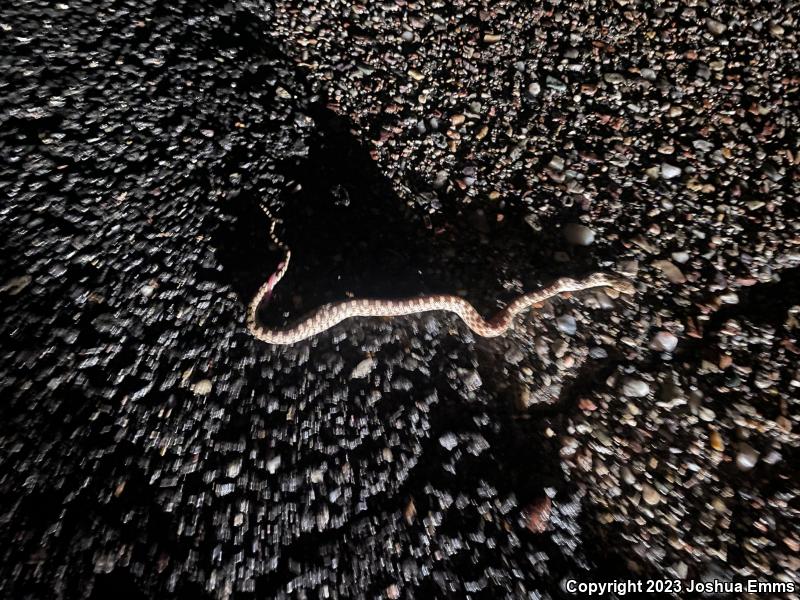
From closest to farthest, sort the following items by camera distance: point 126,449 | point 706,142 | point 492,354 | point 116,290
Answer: point 126,449 < point 116,290 < point 492,354 < point 706,142

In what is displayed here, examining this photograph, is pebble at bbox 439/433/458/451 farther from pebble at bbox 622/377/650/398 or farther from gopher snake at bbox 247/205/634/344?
pebble at bbox 622/377/650/398

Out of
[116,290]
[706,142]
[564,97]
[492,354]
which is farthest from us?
[564,97]

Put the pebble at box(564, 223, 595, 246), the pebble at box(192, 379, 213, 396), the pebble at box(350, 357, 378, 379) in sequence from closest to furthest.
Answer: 1. the pebble at box(192, 379, 213, 396)
2. the pebble at box(350, 357, 378, 379)
3. the pebble at box(564, 223, 595, 246)

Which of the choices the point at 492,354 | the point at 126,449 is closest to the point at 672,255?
the point at 492,354

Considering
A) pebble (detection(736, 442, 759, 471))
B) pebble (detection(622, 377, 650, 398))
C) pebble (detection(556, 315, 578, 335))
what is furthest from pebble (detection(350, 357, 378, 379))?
pebble (detection(736, 442, 759, 471))

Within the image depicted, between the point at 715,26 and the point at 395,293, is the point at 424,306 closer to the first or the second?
the point at 395,293

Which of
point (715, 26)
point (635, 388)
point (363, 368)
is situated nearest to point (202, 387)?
point (363, 368)

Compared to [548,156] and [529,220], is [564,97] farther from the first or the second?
[529,220]
